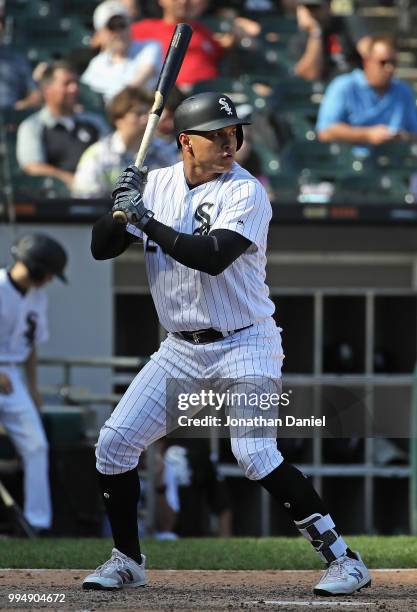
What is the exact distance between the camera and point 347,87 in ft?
32.6

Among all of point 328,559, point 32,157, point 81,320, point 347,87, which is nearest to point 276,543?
point 328,559

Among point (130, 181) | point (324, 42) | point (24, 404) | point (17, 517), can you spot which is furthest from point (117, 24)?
point (130, 181)

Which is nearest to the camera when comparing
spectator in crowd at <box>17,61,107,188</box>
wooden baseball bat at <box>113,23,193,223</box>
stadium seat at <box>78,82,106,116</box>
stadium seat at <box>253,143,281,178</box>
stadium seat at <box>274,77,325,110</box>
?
wooden baseball bat at <box>113,23,193,223</box>

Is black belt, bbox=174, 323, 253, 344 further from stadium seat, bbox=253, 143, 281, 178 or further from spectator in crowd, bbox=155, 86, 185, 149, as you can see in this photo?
stadium seat, bbox=253, 143, 281, 178

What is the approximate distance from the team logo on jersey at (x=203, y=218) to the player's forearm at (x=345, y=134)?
19.2ft

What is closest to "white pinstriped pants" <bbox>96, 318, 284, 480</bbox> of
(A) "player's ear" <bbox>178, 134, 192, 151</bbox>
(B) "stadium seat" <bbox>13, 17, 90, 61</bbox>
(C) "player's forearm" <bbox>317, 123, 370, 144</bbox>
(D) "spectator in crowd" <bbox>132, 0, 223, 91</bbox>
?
(A) "player's ear" <bbox>178, 134, 192, 151</bbox>

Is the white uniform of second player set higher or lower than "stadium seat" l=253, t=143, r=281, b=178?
lower

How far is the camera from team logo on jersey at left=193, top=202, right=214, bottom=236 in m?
4.06

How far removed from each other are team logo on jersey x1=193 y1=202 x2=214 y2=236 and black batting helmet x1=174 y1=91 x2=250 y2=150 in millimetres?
241

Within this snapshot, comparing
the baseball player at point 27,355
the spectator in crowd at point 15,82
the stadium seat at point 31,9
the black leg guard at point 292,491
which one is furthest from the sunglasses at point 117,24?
the black leg guard at point 292,491

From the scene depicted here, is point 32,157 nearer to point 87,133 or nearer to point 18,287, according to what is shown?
point 87,133

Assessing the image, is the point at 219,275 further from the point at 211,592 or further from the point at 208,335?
the point at 211,592

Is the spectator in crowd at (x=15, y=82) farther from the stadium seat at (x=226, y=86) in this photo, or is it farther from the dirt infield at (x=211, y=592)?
the dirt infield at (x=211, y=592)

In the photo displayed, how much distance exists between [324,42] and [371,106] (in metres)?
0.97
